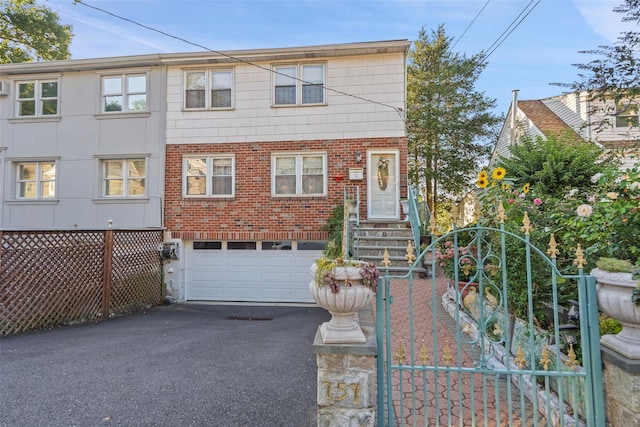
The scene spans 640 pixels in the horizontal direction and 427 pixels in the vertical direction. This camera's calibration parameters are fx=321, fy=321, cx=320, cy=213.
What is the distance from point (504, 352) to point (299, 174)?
6.86 metres

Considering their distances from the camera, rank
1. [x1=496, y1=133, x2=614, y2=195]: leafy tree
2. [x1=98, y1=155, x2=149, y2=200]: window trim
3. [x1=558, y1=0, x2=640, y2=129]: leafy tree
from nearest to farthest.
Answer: [x1=558, y1=0, x2=640, y2=129]: leafy tree
[x1=496, y1=133, x2=614, y2=195]: leafy tree
[x1=98, y1=155, x2=149, y2=200]: window trim

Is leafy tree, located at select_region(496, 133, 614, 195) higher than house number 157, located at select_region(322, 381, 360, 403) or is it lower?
higher

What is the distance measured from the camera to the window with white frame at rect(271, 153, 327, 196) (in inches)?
360

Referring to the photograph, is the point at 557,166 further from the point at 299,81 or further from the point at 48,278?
the point at 48,278

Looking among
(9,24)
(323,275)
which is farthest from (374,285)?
(9,24)

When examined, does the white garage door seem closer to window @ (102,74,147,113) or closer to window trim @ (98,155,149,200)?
window trim @ (98,155,149,200)

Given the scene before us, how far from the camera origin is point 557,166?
6.33 meters

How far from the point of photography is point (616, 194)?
2.92 metres

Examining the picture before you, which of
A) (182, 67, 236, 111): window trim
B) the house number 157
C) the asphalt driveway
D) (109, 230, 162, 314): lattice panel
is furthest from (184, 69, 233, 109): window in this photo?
the house number 157

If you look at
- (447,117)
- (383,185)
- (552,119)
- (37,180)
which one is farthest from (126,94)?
(552,119)

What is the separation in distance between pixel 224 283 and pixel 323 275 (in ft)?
25.8

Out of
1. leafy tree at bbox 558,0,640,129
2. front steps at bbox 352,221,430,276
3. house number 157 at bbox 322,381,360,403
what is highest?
leafy tree at bbox 558,0,640,129

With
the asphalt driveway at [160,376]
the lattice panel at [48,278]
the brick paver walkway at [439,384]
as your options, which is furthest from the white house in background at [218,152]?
the brick paver walkway at [439,384]

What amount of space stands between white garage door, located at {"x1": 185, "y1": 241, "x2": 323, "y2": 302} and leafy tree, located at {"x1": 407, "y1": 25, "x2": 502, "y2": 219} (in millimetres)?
9972
